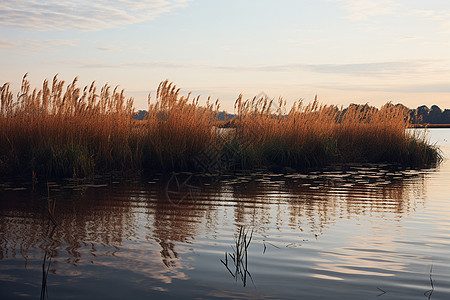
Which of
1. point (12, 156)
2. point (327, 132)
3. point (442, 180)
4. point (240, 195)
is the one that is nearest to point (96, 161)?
point (12, 156)

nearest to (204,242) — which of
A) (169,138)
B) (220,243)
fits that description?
(220,243)

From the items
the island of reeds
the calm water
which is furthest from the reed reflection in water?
the island of reeds

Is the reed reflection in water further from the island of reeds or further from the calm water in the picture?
the island of reeds

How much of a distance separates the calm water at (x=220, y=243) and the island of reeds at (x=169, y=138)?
1.31 meters

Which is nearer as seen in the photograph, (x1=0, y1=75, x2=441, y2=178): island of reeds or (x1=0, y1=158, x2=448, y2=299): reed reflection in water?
(x1=0, y1=158, x2=448, y2=299): reed reflection in water

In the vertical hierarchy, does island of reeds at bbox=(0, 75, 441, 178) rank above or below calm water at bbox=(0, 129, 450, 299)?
above

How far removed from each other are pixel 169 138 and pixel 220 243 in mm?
5680

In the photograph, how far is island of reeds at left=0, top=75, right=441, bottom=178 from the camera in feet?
27.1

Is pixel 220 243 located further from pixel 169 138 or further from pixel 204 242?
pixel 169 138

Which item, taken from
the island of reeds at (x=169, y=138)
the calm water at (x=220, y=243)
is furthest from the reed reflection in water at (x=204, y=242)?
the island of reeds at (x=169, y=138)

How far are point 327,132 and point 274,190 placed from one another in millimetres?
4795

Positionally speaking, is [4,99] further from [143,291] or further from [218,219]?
[143,291]

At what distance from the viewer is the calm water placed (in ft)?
9.05

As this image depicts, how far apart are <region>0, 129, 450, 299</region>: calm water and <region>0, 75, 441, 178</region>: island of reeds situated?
131cm
